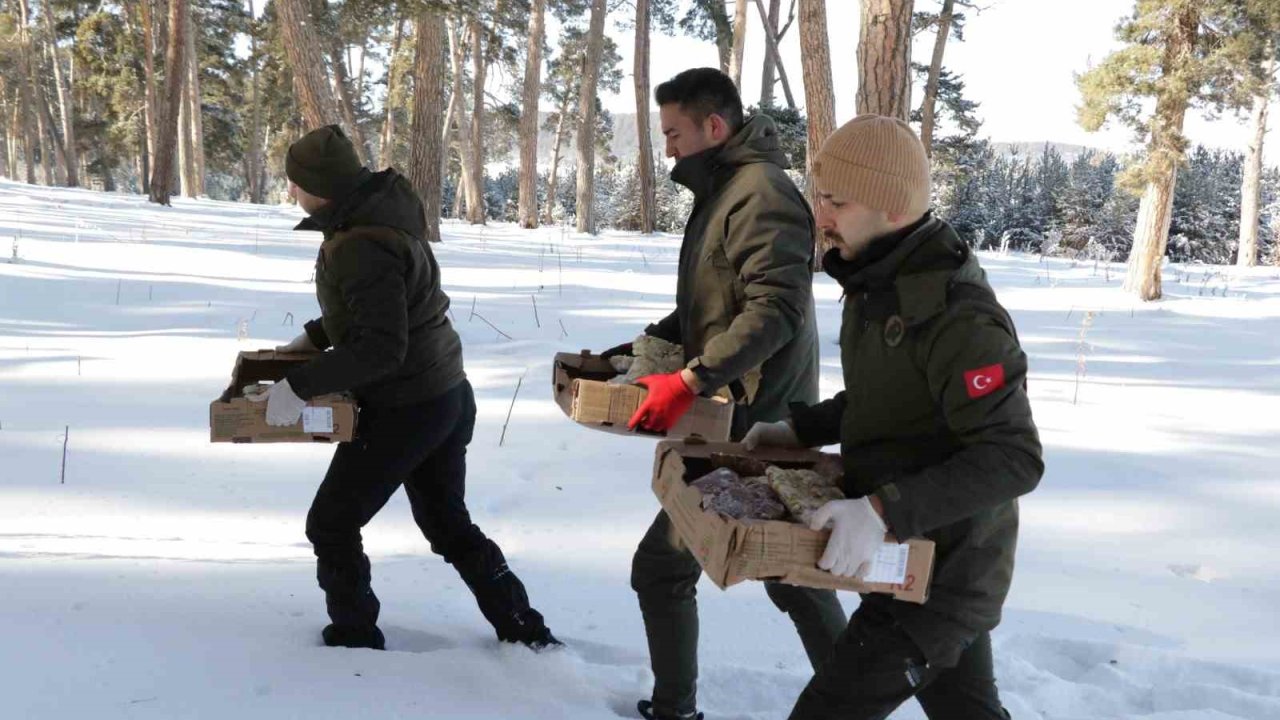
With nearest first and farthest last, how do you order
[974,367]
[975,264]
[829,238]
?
1. [974,367]
2. [975,264]
3. [829,238]

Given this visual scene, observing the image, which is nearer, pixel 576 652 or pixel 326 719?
pixel 326 719

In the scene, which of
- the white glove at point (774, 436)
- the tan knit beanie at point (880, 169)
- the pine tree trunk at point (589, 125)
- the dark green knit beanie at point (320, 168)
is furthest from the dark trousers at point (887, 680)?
the pine tree trunk at point (589, 125)

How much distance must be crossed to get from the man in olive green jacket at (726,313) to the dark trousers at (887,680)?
0.59 meters

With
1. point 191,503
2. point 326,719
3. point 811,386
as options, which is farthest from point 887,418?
point 191,503

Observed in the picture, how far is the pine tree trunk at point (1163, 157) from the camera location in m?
12.6

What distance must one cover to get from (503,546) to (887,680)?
2482 millimetres

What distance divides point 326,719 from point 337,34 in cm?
2888

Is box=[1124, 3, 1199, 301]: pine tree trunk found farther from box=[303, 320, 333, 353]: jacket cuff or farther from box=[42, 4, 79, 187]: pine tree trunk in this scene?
box=[42, 4, 79, 187]: pine tree trunk

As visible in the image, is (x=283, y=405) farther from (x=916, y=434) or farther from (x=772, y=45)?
(x=772, y=45)

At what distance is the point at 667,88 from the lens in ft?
8.65

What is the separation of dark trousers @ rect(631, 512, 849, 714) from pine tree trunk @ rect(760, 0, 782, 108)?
21.1m

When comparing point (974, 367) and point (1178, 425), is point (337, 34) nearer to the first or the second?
point (1178, 425)

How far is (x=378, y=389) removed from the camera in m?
2.88

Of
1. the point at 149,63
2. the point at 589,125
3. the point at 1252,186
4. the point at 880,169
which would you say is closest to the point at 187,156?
the point at 149,63
